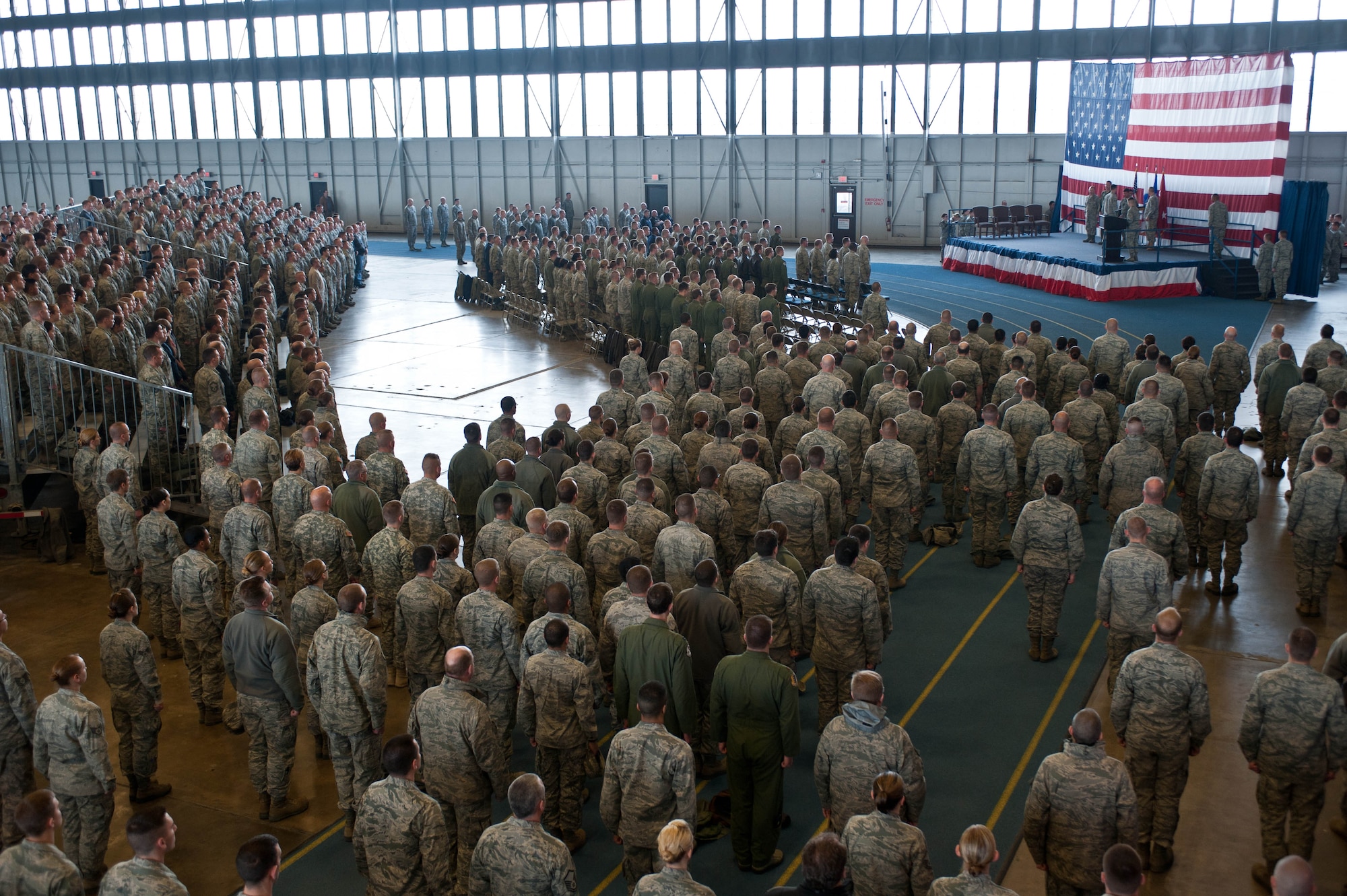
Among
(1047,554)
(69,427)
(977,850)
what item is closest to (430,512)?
(1047,554)

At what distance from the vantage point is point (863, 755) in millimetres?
5836

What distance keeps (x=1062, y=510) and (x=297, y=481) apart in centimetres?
690

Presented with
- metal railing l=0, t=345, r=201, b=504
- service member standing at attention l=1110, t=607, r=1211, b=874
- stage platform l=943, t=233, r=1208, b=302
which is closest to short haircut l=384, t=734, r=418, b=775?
Result: service member standing at attention l=1110, t=607, r=1211, b=874

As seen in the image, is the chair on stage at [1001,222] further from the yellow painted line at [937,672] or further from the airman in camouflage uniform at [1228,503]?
the airman in camouflage uniform at [1228,503]

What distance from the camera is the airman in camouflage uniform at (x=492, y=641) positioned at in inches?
285

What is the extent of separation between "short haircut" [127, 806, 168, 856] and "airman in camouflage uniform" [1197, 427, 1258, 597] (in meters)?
9.13

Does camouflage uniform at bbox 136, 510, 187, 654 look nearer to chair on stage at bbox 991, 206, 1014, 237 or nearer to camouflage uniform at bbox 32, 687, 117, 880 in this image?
camouflage uniform at bbox 32, 687, 117, 880

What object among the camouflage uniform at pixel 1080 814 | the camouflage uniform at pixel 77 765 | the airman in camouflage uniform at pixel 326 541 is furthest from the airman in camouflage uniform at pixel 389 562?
the camouflage uniform at pixel 1080 814

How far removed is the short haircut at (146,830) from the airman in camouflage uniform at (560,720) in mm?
2287

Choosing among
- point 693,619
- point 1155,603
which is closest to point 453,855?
point 693,619

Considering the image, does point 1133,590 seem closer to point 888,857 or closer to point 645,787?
point 888,857

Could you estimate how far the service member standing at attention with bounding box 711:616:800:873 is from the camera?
6336 mm

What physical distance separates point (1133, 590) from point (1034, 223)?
28053 millimetres

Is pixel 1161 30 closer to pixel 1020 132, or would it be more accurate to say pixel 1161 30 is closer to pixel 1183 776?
pixel 1020 132
